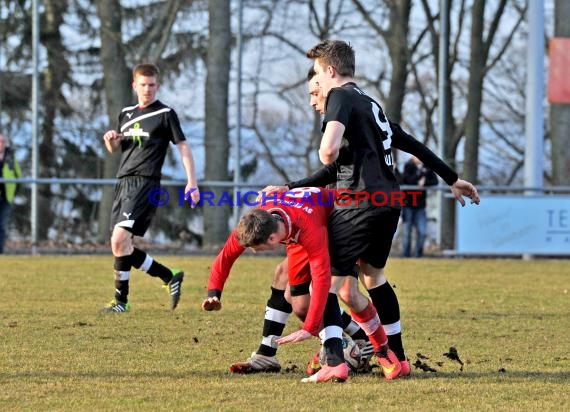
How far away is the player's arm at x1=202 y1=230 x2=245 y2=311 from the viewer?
6250 millimetres

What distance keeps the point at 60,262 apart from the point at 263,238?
470 inches

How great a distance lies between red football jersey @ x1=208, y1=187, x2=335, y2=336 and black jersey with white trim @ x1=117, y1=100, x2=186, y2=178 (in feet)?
11.5

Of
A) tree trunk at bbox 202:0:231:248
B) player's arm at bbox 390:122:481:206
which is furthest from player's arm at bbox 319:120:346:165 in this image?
tree trunk at bbox 202:0:231:248

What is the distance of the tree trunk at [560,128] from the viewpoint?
23547 mm

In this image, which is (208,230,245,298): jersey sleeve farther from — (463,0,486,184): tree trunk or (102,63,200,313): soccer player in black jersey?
(463,0,486,184): tree trunk

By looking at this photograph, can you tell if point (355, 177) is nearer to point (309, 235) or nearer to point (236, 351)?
point (309, 235)

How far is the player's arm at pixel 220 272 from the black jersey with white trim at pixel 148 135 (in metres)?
3.65

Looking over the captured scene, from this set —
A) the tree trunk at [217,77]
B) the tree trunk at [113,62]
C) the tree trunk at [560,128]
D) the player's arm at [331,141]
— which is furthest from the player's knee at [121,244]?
the tree trunk at [560,128]

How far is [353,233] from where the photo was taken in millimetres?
6324

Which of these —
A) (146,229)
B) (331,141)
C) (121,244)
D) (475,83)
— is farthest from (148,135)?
(475,83)

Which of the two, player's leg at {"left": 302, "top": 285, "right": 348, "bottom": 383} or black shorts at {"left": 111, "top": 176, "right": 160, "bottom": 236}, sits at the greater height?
black shorts at {"left": 111, "top": 176, "right": 160, "bottom": 236}

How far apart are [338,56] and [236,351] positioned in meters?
2.23

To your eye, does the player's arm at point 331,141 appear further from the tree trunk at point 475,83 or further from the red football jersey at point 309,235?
the tree trunk at point 475,83

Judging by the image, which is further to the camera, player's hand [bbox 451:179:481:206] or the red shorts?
player's hand [bbox 451:179:481:206]
